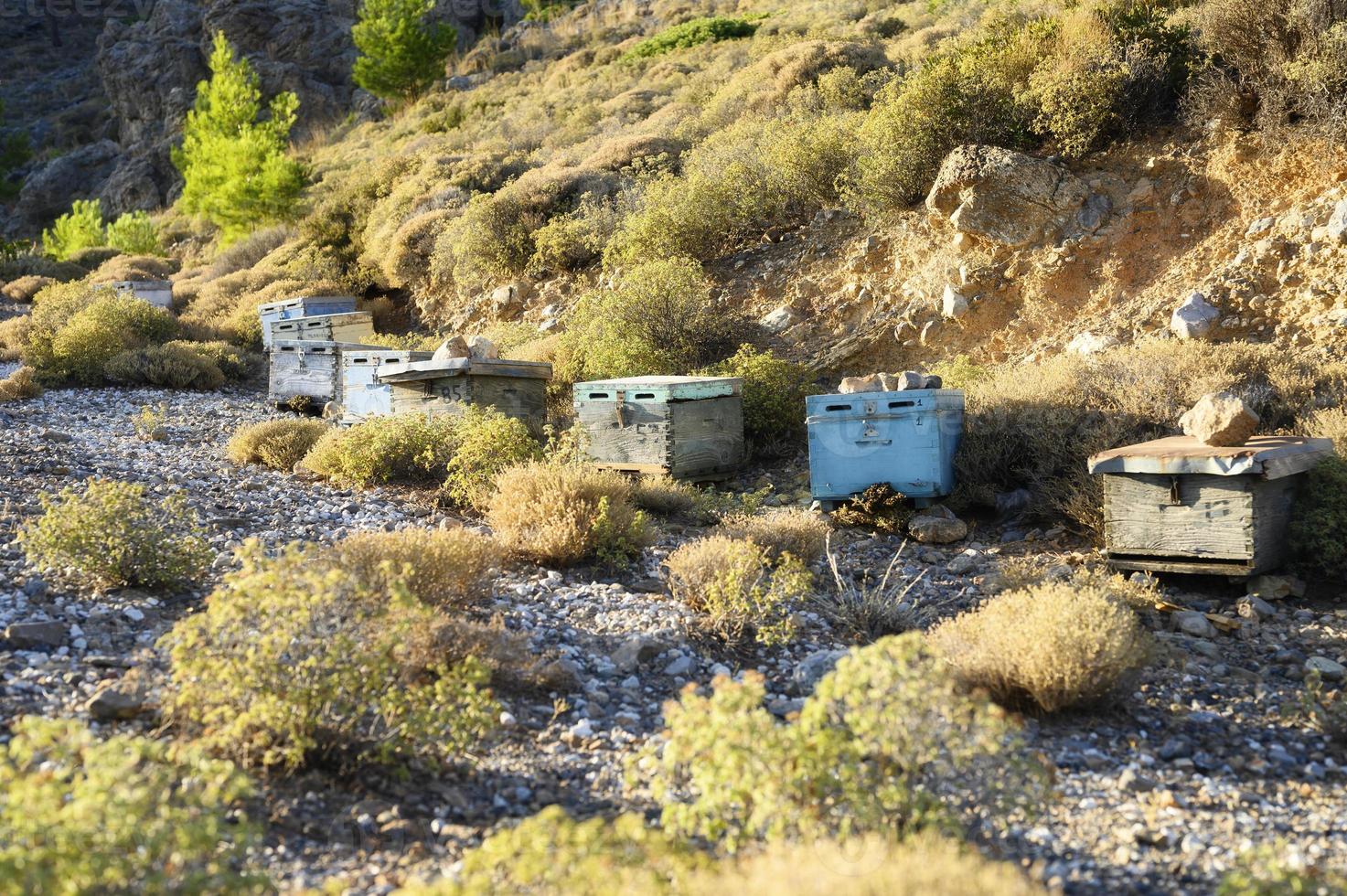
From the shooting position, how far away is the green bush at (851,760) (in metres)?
2.82

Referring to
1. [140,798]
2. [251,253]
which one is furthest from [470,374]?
[251,253]

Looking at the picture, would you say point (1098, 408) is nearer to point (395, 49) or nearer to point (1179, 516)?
point (1179, 516)

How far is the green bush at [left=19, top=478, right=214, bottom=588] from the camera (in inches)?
206

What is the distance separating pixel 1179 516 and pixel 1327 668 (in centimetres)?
125

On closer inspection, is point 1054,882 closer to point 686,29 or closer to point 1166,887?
point 1166,887

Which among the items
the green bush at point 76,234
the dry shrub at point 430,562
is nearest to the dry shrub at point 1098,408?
the dry shrub at point 430,562

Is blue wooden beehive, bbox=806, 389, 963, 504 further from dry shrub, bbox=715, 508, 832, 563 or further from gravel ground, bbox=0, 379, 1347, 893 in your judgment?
dry shrub, bbox=715, 508, 832, 563

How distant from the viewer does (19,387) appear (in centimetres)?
1309

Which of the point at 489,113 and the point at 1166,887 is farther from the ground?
the point at 489,113

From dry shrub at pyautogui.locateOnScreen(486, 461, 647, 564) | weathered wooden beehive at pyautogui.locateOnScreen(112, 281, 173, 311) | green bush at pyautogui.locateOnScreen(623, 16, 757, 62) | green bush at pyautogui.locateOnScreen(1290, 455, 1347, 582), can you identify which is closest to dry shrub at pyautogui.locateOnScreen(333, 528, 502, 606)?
dry shrub at pyautogui.locateOnScreen(486, 461, 647, 564)

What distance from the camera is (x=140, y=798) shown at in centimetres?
249

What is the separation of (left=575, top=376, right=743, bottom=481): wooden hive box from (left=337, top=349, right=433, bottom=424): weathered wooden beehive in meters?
2.63

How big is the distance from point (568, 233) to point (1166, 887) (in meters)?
14.2

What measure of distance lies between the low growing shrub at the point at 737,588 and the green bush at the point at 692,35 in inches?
1004
